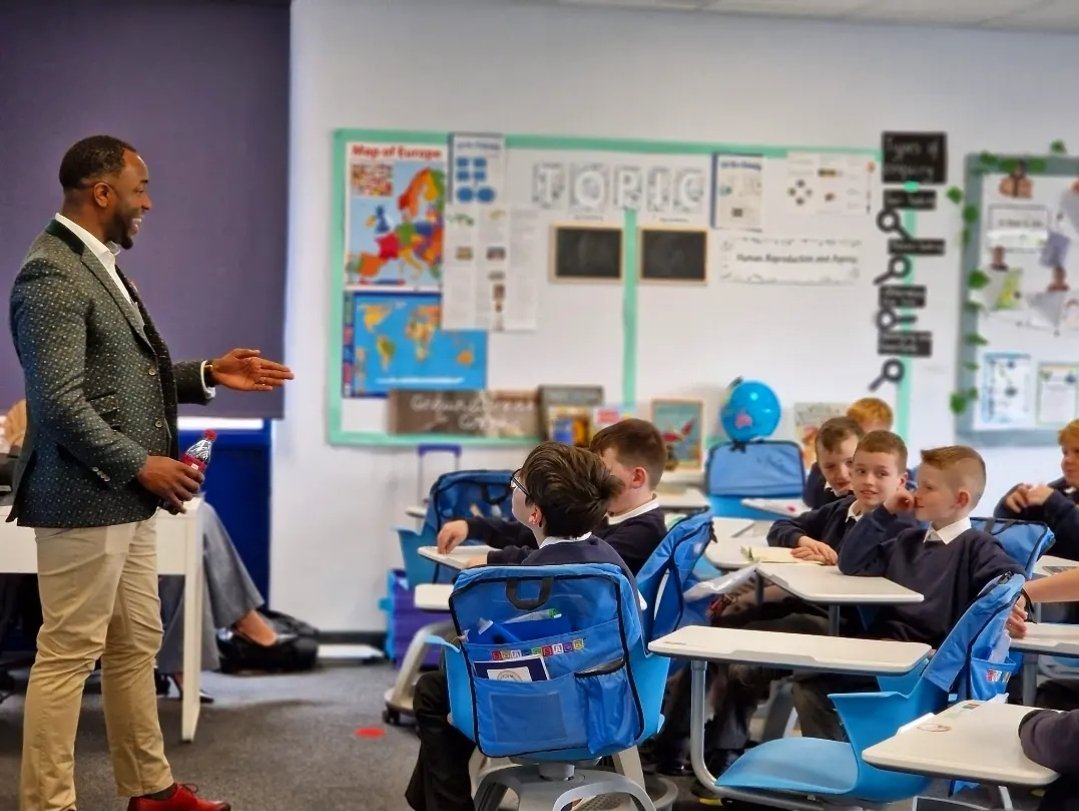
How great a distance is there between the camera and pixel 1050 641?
300 centimetres

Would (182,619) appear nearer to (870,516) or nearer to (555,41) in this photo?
(870,516)

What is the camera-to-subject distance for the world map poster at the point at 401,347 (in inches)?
225

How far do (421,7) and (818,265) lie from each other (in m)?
2.05

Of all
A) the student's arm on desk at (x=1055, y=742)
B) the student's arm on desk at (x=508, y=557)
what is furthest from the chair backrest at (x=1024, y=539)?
the student's arm on desk at (x=1055, y=742)

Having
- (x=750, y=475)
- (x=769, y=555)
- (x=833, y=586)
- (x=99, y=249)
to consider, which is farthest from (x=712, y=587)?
(x=750, y=475)

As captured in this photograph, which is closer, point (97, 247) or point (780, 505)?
point (97, 247)

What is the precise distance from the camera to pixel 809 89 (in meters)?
6.03

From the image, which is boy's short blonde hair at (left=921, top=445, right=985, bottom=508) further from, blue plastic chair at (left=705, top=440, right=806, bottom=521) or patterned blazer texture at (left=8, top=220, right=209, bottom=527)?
blue plastic chair at (left=705, top=440, right=806, bottom=521)

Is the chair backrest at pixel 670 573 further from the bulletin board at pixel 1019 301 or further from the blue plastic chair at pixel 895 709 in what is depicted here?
the bulletin board at pixel 1019 301

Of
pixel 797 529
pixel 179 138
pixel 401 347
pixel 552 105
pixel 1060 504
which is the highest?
pixel 552 105

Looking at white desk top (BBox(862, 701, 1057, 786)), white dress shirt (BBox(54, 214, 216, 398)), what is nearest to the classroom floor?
white dress shirt (BBox(54, 214, 216, 398))

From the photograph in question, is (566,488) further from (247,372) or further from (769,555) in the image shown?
(769,555)

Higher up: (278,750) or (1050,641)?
(1050,641)

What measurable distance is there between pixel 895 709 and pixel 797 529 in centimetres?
164
